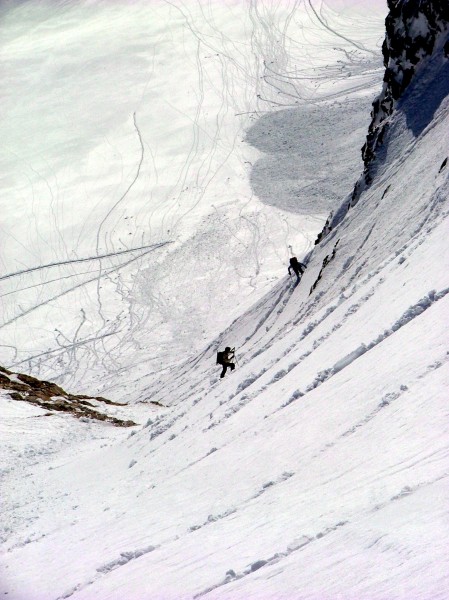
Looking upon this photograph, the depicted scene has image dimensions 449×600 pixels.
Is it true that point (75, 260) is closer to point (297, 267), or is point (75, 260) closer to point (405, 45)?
point (297, 267)

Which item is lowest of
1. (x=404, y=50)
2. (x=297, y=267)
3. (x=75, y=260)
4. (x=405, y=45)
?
(x=297, y=267)

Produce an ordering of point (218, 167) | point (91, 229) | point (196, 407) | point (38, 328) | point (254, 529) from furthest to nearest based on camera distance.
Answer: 1. point (218, 167)
2. point (91, 229)
3. point (38, 328)
4. point (196, 407)
5. point (254, 529)

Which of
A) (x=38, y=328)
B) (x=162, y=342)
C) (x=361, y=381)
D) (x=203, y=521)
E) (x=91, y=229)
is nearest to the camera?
(x=203, y=521)

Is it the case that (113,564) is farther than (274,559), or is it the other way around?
(113,564)

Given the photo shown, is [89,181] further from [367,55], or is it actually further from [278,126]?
[367,55]

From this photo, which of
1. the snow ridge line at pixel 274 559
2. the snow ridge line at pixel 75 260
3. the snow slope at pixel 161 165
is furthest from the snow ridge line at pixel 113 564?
the snow ridge line at pixel 75 260

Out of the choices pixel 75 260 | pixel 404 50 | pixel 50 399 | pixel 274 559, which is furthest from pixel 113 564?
pixel 75 260

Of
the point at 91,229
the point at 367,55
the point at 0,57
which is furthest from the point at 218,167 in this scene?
the point at 0,57

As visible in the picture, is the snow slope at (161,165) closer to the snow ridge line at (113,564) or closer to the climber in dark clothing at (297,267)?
the climber in dark clothing at (297,267)
